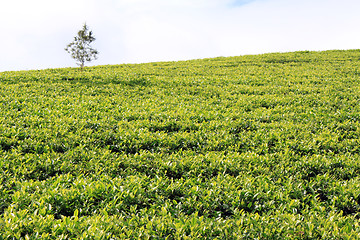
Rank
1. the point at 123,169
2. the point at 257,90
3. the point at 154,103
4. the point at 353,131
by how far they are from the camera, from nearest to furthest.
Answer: the point at 123,169 → the point at 353,131 → the point at 154,103 → the point at 257,90

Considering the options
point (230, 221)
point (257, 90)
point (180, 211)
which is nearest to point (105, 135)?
point (180, 211)

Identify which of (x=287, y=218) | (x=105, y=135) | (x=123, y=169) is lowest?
(x=287, y=218)

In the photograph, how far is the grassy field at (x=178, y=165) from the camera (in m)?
4.32

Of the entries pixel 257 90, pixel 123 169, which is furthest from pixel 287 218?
pixel 257 90

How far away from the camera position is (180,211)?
4711 mm

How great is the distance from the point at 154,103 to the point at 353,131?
23.5ft

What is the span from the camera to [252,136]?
8.26 meters

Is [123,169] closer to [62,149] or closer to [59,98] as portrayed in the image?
[62,149]

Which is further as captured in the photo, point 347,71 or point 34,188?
point 347,71

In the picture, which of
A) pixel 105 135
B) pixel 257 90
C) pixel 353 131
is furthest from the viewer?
pixel 257 90

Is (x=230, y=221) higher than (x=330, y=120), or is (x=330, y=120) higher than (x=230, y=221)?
Result: (x=330, y=120)

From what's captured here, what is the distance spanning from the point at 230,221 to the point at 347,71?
1910 cm

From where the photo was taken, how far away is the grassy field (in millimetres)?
4324

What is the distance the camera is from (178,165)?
6.36 m
